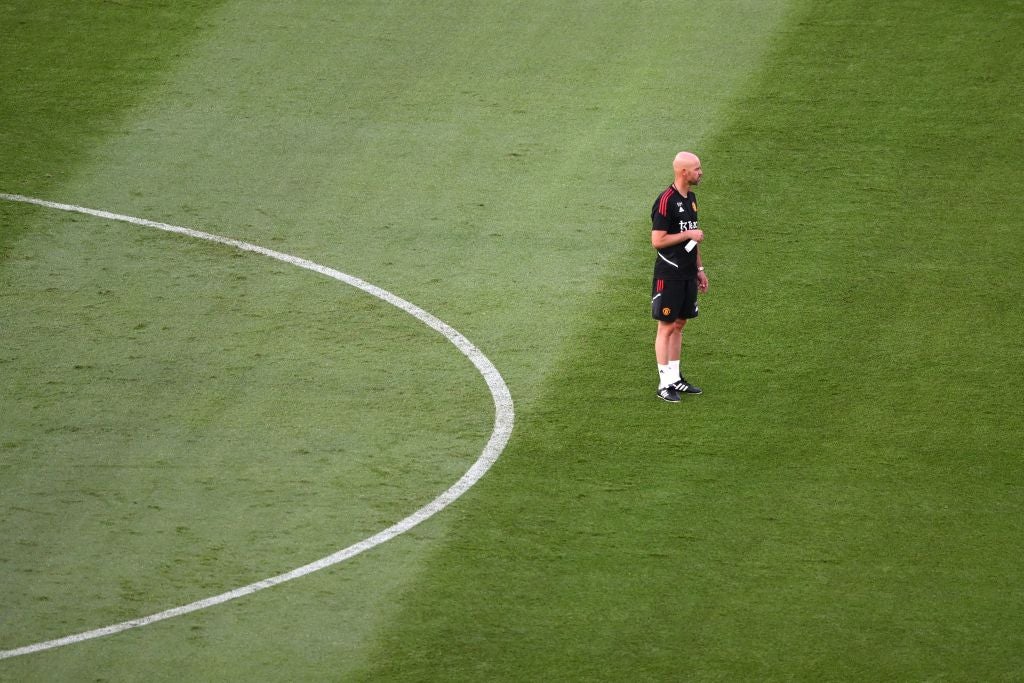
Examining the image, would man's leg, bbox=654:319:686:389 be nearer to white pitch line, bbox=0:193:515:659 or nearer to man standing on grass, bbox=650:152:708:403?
man standing on grass, bbox=650:152:708:403

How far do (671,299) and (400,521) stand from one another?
10.3ft

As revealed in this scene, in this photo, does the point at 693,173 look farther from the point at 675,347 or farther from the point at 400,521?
the point at 400,521

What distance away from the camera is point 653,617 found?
10.3m

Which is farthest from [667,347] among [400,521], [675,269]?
[400,521]

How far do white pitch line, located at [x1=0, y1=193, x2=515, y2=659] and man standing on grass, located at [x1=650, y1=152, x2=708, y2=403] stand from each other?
1380 millimetres

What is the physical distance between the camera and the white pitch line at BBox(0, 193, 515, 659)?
1022 cm

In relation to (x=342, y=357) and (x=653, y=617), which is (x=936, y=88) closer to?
(x=342, y=357)

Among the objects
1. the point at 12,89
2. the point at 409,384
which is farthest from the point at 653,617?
the point at 12,89

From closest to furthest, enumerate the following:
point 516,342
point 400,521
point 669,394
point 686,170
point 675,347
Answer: point 400,521 < point 686,170 < point 669,394 < point 675,347 < point 516,342

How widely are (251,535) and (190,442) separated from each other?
1.49m

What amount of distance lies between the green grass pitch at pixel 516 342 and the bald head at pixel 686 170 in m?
1.66

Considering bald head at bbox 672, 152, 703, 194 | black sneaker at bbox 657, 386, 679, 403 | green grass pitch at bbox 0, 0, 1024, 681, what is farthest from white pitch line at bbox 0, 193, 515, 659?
bald head at bbox 672, 152, 703, 194

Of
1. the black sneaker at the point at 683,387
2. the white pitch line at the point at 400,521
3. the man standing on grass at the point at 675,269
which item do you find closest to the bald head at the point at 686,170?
the man standing on grass at the point at 675,269

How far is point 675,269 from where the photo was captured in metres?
13.0
